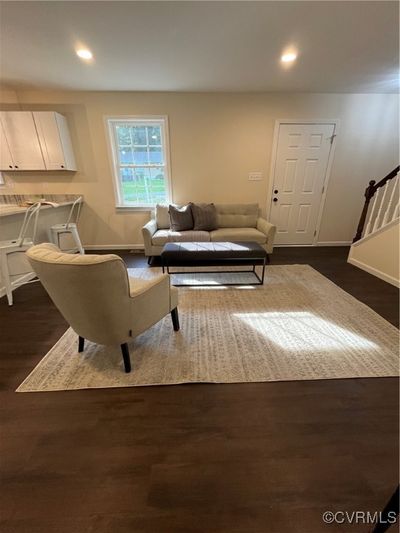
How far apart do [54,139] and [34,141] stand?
33cm


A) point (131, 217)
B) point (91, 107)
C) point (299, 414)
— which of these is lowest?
point (299, 414)

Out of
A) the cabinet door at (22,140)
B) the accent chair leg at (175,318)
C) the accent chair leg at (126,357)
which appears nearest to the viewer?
the accent chair leg at (126,357)

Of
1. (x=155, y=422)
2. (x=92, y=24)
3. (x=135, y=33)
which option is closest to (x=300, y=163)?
Result: (x=135, y=33)

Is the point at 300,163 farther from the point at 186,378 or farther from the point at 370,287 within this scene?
the point at 186,378

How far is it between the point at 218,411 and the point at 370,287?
2573mm

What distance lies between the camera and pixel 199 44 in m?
2.25

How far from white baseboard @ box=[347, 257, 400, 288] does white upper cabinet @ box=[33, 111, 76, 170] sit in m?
4.91

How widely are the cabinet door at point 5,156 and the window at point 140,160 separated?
158 cm

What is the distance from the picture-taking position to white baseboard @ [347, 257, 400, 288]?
9.04 ft

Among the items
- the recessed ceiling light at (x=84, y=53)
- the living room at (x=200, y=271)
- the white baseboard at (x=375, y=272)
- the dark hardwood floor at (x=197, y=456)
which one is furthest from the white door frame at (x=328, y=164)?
the dark hardwood floor at (x=197, y=456)

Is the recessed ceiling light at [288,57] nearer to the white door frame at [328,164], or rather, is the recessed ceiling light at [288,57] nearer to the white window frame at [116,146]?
the white door frame at [328,164]

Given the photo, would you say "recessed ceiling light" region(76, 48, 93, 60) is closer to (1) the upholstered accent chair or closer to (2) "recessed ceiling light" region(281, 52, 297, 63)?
(2) "recessed ceiling light" region(281, 52, 297, 63)

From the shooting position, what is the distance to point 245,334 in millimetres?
1906

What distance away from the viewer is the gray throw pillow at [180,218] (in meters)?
3.60
